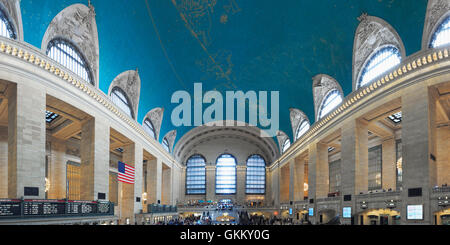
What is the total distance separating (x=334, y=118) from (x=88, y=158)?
1618 centimetres

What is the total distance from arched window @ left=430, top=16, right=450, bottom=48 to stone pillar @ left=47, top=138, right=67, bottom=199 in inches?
931

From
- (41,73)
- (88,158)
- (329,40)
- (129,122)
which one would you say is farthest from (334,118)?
(41,73)

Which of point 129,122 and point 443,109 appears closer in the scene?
point 443,109

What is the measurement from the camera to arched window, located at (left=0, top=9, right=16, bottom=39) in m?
12.1

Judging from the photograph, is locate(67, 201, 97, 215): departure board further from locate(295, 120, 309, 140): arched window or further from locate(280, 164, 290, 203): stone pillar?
locate(280, 164, 290, 203): stone pillar

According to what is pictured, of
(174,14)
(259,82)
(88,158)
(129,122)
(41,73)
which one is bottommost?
(88,158)

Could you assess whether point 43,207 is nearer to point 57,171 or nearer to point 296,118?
point 57,171

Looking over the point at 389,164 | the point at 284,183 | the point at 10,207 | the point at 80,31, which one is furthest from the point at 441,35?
the point at 284,183

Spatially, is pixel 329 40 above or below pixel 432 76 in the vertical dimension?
above

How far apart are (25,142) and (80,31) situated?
23.8ft

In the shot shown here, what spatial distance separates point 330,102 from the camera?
24781mm

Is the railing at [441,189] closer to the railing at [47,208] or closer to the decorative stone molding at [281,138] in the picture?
the railing at [47,208]
